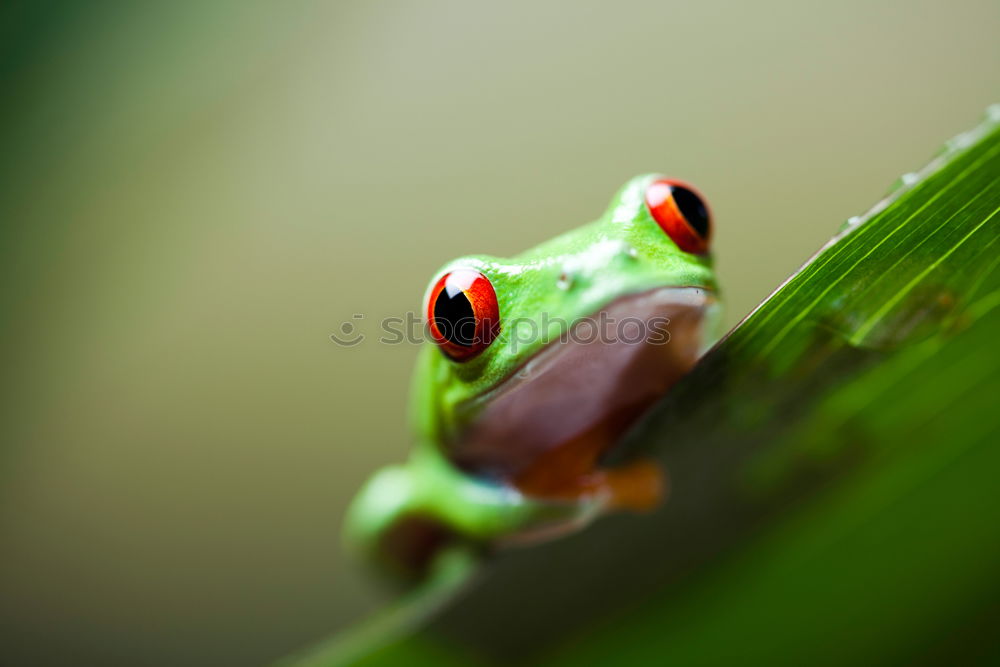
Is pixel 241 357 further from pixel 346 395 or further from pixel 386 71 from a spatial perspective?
pixel 386 71

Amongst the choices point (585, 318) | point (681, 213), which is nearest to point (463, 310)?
point (585, 318)

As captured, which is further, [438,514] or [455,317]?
[438,514]

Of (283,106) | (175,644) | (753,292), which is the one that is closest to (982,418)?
(753,292)

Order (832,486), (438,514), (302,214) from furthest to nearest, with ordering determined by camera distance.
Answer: (302,214) → (438,514) → (832,486)

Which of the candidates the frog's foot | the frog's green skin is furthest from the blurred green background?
the frog's foot

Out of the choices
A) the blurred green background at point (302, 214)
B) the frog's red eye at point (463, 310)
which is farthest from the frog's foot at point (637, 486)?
the blurred green background at point (302, 214)

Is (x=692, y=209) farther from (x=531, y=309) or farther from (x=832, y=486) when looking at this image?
(x=832, y=486)

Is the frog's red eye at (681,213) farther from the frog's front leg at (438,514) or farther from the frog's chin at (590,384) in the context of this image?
the frog's front leg at (438,514)
